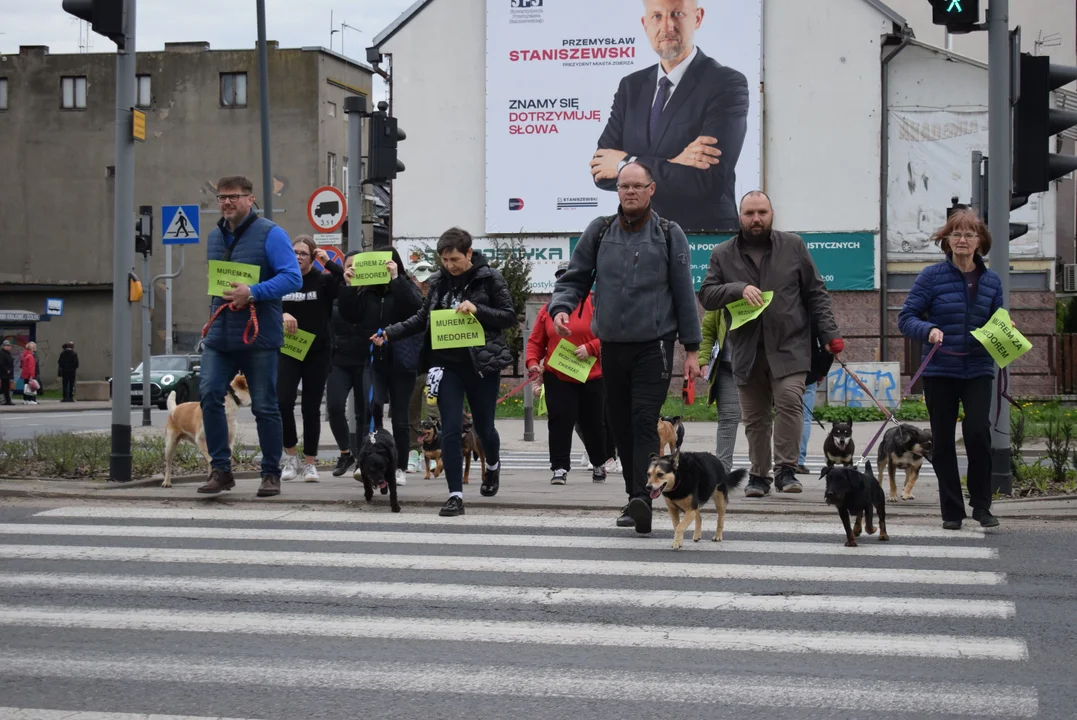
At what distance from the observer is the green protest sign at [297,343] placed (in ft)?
37.8

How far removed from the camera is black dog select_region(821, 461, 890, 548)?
7.94 m

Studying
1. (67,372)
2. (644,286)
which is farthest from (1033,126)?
(67,372)

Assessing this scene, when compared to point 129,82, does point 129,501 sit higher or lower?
lower

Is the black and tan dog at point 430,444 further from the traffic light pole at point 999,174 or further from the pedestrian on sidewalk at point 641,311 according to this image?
the traffic light pole at point 999,174

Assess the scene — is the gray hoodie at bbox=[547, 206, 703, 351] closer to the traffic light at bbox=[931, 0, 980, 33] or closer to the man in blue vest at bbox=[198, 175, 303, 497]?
the man in blue vest at bbox=[198, 175, 303, 497]

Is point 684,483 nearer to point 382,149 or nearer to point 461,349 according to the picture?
point 461,349

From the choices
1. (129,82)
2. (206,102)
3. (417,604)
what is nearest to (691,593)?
(417,604)

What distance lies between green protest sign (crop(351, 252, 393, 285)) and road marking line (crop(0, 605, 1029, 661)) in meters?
5.04

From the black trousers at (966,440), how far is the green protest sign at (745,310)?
5.01ft

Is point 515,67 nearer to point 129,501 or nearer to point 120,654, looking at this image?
point 129,501

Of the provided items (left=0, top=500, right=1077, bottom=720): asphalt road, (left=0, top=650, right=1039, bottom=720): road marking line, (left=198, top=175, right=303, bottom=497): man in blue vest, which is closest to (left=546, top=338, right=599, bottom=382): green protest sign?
(left=0, top=500, right=1077, bottom=720): asphalt road

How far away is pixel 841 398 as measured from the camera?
26812 mm

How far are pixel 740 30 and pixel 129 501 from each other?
26.8m

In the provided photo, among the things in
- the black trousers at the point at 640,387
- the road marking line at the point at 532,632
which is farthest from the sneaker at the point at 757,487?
the road marking line at the point at 532,632
